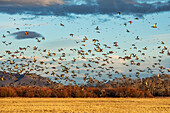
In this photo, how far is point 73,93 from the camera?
6034 cm

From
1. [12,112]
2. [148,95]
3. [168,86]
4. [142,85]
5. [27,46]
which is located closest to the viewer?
[12,112]

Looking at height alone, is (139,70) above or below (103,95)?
above

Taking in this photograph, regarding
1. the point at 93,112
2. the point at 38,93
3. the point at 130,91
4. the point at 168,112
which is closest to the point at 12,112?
the point at 93,112

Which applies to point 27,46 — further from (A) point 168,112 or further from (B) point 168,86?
(B) point 168,86

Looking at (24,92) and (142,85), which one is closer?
(24,92)

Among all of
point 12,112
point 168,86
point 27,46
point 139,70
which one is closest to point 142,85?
point 168,86

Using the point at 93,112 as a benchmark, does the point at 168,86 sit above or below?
above

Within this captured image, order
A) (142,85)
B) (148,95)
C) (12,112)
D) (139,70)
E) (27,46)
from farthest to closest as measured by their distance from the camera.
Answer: (142,85) → (148,95) → (139,70) → (27,46) → (12,112)

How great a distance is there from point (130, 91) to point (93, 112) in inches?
1182

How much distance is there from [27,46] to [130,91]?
76.8ft

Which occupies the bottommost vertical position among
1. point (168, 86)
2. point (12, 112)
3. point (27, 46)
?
point (12, 112)

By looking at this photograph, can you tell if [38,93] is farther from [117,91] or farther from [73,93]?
[117,91]

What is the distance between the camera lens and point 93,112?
3241 centimetres

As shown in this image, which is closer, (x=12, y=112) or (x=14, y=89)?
(x=12, y=112)
